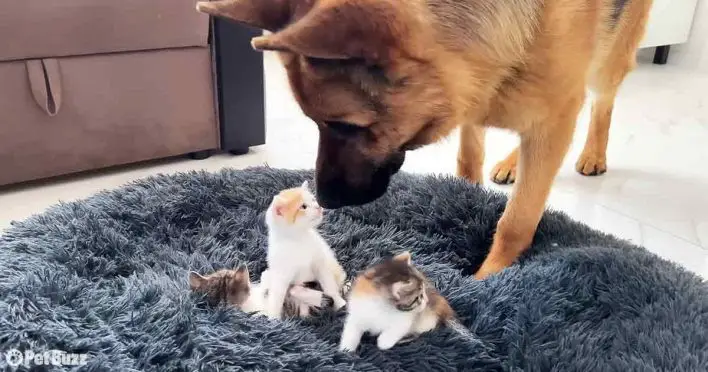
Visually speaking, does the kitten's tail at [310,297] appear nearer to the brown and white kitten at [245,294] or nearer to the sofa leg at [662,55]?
the brown and white kitten at [245,294]

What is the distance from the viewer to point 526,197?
1.27 meters

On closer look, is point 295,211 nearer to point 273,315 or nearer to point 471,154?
point 273,315

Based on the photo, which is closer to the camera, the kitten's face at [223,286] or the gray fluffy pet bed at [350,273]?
the gray fluffy pet bed at [350,273]

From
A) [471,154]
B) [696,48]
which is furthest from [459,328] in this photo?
[696,48]

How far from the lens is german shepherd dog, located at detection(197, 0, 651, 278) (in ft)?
2.71

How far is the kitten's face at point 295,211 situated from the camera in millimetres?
1077

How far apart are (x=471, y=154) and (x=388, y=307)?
84 centimetres

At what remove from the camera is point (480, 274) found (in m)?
Answer: 1.27

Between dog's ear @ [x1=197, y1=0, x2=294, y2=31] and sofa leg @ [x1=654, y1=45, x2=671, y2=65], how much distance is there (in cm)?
352

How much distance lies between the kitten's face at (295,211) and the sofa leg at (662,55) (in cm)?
342

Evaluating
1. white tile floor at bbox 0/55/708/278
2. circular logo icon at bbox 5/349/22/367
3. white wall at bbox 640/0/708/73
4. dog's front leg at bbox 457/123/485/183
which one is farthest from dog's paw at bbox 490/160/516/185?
white wall at bbox 640/0/708/73

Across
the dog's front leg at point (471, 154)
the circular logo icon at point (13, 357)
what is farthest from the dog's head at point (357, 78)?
the dog's front leg at point (471, 154)

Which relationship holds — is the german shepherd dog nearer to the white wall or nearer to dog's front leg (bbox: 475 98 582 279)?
dog's front leg (bbox: 475 98 582 279)

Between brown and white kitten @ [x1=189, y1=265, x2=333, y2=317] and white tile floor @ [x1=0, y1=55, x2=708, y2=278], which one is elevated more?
brown and white kitten @ [x1=189, y1=265, x2=333, y2=317]
